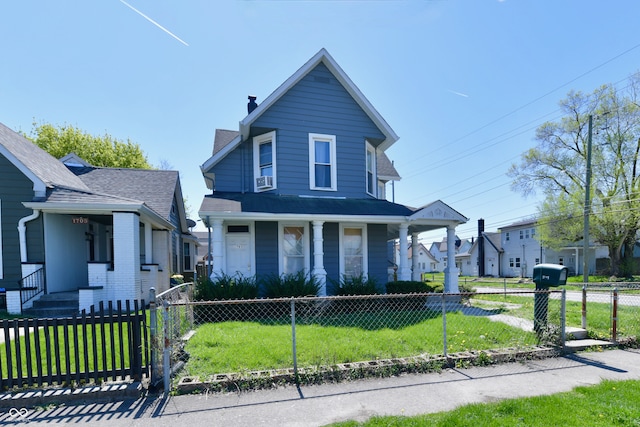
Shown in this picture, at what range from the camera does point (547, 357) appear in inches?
217

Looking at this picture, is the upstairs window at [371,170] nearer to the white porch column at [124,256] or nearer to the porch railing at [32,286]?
the white porch column at [124,256]

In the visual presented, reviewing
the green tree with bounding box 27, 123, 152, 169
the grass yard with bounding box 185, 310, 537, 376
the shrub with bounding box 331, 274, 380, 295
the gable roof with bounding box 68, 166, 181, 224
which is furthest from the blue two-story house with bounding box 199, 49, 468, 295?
the green tree with bounding box 27, 123, 152, 169

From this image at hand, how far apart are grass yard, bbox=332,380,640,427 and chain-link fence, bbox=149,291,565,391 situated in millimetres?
1258

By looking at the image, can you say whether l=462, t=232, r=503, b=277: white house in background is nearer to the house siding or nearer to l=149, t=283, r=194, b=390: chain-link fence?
l=149, t=283, r=194, b=390: chain-link fence

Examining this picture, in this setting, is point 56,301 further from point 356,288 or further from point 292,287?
point 356,288

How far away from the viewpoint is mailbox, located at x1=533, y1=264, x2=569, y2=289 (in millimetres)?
6145

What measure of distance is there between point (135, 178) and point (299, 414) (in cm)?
1463

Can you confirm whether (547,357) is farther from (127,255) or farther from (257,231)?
(127,255)

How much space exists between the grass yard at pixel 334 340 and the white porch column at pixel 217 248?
7.42 ft

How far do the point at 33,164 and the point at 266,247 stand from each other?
317 inches

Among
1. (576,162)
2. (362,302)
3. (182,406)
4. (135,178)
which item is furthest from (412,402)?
(576,162)

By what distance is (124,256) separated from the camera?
9414 millimetres

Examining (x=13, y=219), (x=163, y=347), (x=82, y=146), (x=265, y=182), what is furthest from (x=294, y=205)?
(x=82, y=146)

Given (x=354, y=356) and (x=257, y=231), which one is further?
(x=257, y=231)
